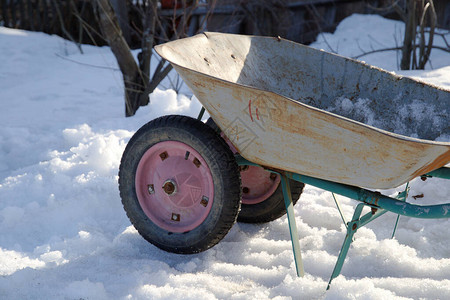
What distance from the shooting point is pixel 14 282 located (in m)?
2.04

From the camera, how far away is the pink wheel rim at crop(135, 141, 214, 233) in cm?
223

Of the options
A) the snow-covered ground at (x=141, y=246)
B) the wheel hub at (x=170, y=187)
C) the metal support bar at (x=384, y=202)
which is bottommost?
the snow-covered ground at (x=141, y=246)

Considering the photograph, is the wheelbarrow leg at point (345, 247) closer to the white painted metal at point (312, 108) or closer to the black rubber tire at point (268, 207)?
the white painted metal at point (312, 108)

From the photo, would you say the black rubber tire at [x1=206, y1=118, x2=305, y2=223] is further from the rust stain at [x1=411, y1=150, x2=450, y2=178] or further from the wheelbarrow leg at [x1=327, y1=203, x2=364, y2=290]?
the rust stain at [x1=411, y1=150, x2=450, y2=178]

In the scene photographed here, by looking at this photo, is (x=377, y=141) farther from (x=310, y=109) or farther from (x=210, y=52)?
(x=210, y=52)

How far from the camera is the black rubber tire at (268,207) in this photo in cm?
261

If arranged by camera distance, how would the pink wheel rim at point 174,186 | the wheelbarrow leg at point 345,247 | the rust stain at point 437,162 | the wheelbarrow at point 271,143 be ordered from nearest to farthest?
the rust stain at point 437,162
the wheelbarrow at point 271,143
the wheelbarrow leg at point 345,247
the pink wheel rim at point 174,186

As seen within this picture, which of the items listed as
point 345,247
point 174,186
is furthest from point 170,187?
point 345,247

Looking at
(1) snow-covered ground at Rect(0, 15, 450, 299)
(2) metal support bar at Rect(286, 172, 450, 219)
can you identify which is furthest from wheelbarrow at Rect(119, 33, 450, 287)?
(1) snow-covered ground at Rect(0, 15, 450, 299)

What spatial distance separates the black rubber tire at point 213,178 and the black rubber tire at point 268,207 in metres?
0.45

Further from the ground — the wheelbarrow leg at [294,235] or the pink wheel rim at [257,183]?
the pink wheel rim at [257,183]

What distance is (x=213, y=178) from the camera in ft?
7.06

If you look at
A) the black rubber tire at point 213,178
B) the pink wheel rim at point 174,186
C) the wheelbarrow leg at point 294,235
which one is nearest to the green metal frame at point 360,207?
the wheelbarrow leg at point 294,235

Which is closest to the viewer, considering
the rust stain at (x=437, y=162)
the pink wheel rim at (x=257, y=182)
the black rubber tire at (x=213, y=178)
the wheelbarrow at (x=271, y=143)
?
the rust stain at (x=437, y=162)
